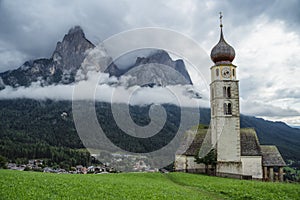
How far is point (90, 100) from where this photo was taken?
135375 millimetres

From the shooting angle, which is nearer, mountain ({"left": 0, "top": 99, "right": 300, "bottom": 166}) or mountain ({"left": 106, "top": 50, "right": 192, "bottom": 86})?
mountain ({"left": 106, "top": 50, "right": 192, "bottom": 86})

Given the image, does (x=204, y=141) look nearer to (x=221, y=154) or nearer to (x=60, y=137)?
(x=221, y=154)

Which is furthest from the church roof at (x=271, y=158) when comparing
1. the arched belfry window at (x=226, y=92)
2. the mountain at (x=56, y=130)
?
the mountain at (x=56, y=130)

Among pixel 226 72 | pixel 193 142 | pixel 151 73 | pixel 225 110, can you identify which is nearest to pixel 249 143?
pixel 225 110

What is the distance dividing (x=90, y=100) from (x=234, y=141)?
105023 mm

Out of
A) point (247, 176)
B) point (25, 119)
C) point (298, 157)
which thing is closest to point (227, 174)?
point (247, 176)

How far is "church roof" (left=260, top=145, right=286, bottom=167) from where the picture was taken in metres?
38.1

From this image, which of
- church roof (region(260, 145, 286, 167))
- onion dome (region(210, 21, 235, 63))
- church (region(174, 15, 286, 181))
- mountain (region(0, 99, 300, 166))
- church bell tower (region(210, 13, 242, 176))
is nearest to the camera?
church (region(174, 15, 286, 181))

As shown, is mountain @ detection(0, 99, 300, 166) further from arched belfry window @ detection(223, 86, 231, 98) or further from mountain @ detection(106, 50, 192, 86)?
arched belfry window @ detection(223, 86, 231, 98)

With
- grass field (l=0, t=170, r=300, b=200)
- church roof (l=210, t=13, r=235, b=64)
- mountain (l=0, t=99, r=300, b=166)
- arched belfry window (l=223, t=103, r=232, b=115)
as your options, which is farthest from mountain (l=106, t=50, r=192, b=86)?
grass field (l=0, t=170, r=300, b=200)

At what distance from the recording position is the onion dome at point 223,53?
39594mm

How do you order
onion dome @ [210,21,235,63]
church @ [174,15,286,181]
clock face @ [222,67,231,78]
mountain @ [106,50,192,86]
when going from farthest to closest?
mountain @ [106,50,192,86] → onion dome @ [210,21,235,63] → clock face @ [222,67,231,78] → church @ [174,15,286,181]

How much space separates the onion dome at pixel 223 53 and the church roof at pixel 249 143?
1029 cm

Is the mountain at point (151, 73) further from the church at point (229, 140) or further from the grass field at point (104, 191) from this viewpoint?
the grass field at point (104, 191)
